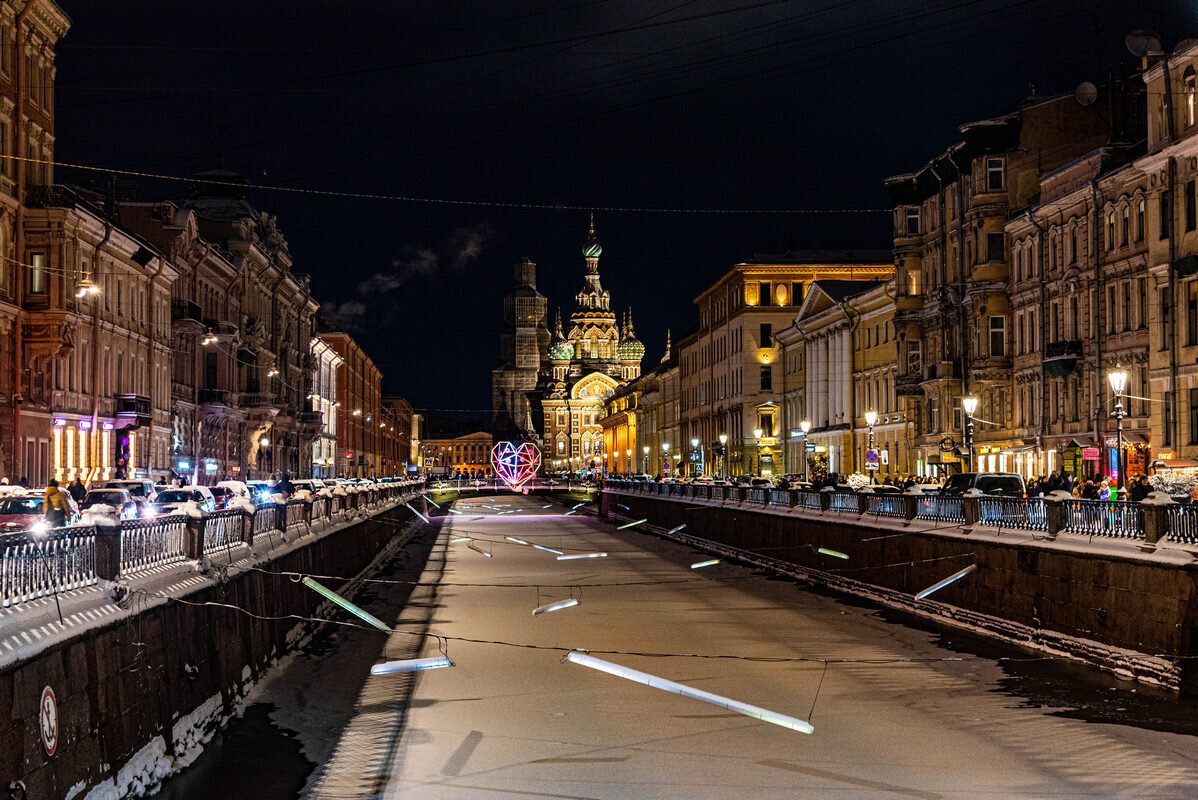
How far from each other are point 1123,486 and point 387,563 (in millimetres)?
28220

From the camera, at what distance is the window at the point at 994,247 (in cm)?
6500

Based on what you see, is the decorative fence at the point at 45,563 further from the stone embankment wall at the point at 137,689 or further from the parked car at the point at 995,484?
the parked car at the point at 995,484

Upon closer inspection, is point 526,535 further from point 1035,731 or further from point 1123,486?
point 1035,731

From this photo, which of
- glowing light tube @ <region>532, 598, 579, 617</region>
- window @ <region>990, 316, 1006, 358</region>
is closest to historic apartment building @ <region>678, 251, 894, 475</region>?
window @ <region>990, 316, 1006, 358</region>

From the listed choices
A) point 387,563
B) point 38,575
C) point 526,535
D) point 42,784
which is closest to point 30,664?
point 42,784

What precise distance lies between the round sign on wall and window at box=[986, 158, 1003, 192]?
57.4 m

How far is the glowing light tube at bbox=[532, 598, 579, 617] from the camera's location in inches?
1441

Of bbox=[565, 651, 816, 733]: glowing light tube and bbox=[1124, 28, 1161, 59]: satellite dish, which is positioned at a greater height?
bbox=[1124, 28, 1161, 59]: satellite dish

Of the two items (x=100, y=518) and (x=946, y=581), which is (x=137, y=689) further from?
(x=946, y=581)

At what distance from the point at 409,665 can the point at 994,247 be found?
4441cm

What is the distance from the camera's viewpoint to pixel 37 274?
53594mm

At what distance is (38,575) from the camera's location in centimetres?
1430

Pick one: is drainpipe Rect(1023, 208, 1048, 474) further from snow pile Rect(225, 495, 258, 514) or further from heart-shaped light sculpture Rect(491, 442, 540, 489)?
heart-shaped light sculpture Rect(491, 442, 540, 489)

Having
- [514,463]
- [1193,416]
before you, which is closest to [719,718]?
[1193,416]
